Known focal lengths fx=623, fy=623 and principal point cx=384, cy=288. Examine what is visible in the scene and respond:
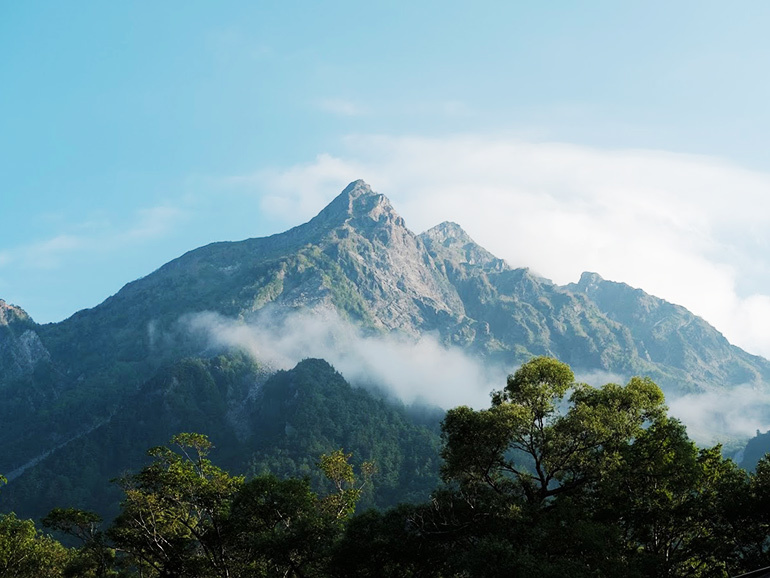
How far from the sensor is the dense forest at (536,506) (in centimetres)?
2891

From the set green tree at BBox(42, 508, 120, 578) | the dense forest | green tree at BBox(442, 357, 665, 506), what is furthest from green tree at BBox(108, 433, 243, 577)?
green tree at BBox(442, 357, 665, 506)

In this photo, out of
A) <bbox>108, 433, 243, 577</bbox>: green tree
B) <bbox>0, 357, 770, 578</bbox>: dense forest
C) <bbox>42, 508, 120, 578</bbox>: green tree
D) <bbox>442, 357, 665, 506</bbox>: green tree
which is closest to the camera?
<bbox>0, 357, 770, 578</bbox>: dense forest

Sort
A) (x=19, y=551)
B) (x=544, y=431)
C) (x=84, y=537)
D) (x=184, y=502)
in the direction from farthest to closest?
(x=84, y=537)
(x=19, y=551)
(x=184, y=502)
(x=544, y=431)

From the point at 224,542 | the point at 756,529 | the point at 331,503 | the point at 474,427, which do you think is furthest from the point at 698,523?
the point at 224,542

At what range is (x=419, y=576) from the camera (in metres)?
34.2

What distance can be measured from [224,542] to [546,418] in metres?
23.6

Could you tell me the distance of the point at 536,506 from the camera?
31547 millimetres

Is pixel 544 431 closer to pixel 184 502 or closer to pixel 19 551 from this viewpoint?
pixel 184 502

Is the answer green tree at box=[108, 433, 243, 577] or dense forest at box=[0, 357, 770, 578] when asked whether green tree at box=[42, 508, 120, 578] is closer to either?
dense forest at box=[0, 357, 770, 578]

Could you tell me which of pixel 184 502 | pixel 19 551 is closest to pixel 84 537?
pixel 19 551

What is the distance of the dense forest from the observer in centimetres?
2891

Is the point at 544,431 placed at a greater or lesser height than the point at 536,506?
greater

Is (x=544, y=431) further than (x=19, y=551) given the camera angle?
No

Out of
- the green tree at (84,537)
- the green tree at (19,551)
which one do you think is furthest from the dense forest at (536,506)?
the green tree at (84,537)
